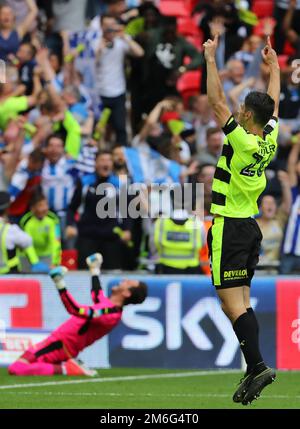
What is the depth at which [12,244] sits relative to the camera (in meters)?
14.7

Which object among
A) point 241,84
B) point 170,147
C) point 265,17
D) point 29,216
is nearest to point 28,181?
point 29,216

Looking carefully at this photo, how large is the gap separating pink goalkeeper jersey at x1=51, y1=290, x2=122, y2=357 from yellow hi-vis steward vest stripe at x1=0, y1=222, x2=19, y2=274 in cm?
168

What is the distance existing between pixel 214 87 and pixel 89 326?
440cm

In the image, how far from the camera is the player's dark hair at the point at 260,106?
31.3 feet

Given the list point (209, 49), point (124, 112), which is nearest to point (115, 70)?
point (124, 112)

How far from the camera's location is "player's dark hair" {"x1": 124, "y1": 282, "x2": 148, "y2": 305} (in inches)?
519

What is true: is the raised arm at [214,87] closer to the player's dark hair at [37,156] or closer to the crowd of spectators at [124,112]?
the crowd of spectators at [124,112]

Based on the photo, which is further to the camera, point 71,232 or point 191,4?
point 191,4

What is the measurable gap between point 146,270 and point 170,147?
188 cm

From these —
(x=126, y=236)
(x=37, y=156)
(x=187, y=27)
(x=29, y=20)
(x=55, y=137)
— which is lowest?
(x=126, y=236)

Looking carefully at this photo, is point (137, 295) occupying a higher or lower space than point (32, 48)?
lower

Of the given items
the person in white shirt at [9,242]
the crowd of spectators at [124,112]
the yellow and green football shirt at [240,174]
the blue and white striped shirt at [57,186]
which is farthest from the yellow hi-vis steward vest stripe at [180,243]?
the yellow and green football shirt at [240,174]

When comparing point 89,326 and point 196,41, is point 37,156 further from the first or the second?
point 196,41

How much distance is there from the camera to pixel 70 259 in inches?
605
